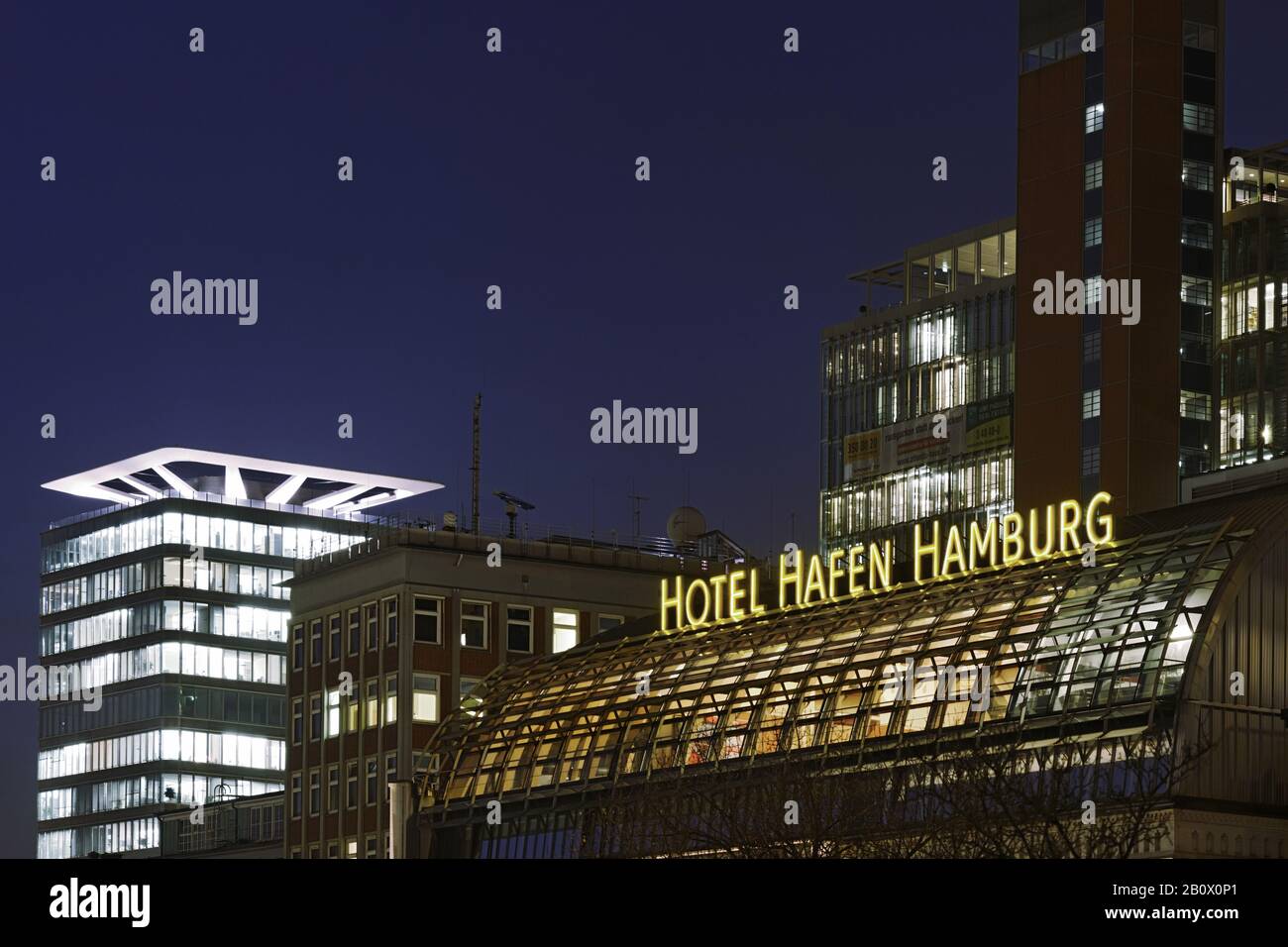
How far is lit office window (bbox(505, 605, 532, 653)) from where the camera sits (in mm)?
124594

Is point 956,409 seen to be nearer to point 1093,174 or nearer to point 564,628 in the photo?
point 1093,174

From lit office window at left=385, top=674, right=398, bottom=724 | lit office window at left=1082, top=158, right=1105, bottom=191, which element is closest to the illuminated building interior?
lit office window at left=385, top=674, right=398, bottom=724

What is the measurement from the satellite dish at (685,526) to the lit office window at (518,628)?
13.3m

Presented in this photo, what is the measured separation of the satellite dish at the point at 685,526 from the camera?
444ft

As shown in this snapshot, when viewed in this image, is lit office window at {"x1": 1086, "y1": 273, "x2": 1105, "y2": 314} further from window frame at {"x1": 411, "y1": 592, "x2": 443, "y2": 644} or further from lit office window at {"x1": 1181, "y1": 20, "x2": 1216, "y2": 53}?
window frame at {"x1": 411, "y1": 592, "x2": 443, "y2": 644}

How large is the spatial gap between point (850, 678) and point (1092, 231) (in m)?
77.1

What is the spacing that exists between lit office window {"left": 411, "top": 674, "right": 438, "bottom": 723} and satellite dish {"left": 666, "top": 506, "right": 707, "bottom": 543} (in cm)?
2004

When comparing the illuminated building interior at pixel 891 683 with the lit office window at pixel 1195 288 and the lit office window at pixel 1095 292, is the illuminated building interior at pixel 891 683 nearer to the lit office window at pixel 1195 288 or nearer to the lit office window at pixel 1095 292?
the lit office window at pixel 1095 292

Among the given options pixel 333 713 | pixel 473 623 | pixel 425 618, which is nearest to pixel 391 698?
pixel 425 618

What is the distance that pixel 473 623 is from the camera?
124 m
